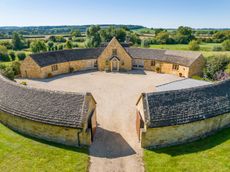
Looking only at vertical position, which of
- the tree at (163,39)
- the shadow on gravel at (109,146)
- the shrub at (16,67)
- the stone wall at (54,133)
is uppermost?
the tree at (163,39)

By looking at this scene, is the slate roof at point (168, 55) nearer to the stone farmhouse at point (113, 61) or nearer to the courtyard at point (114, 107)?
the stone farmhouse at point (113, 61)

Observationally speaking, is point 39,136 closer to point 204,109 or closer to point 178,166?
point 178,166

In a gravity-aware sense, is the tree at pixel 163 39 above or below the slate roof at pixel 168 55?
above

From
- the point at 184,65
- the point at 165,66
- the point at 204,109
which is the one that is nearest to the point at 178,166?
the point at 204,109

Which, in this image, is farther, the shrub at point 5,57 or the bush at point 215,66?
the shrub at point 5,57

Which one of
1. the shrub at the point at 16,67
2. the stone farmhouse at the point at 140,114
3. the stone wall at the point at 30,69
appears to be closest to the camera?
the stone farmhouse at the point at 140,114

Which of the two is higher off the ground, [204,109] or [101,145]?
[204,109]

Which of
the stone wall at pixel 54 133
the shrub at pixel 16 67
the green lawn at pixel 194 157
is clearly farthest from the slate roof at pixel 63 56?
the green lawn at pixel 194 157
